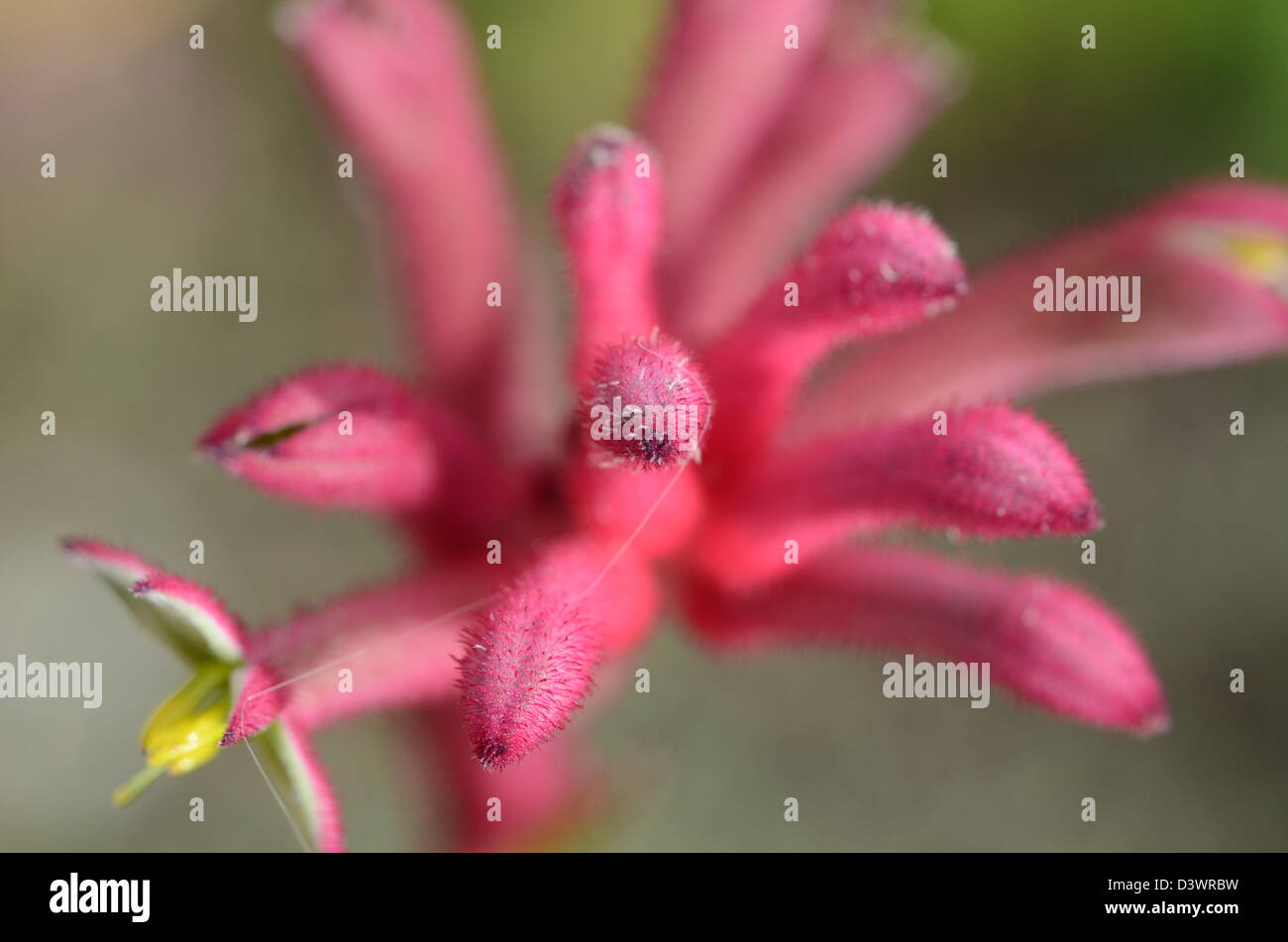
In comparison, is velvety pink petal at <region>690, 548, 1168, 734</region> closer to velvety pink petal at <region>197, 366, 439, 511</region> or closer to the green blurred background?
velvety pink petal at <region>197, 366, 439, 511</region>

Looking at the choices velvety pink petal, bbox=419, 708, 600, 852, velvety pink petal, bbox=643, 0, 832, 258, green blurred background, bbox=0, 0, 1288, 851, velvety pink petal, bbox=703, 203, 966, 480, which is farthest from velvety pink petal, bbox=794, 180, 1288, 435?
green blurred background, bbox=0, 0, 1288, 851

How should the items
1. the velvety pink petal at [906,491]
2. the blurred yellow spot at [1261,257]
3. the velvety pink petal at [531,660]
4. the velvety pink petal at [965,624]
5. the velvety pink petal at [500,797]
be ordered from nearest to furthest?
the velvety pink petal at [531,660] < the velvety pink petal at [906,491] < the velvety pink petal at [965,624] < the blurred yellow spot at [1261,257] < the velvety pink petal at [500,797]

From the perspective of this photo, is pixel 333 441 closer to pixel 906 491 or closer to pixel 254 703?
pixel 254 703

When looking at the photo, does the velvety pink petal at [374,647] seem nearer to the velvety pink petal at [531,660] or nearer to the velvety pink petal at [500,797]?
the velvety pink petal at [531,660]

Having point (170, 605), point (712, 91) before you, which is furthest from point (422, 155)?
point (170, 605)

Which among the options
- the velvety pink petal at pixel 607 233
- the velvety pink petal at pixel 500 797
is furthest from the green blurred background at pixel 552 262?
the velvety pink petal at pixel 607 233

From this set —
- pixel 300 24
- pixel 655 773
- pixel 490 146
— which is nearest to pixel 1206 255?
pixel 490 146
